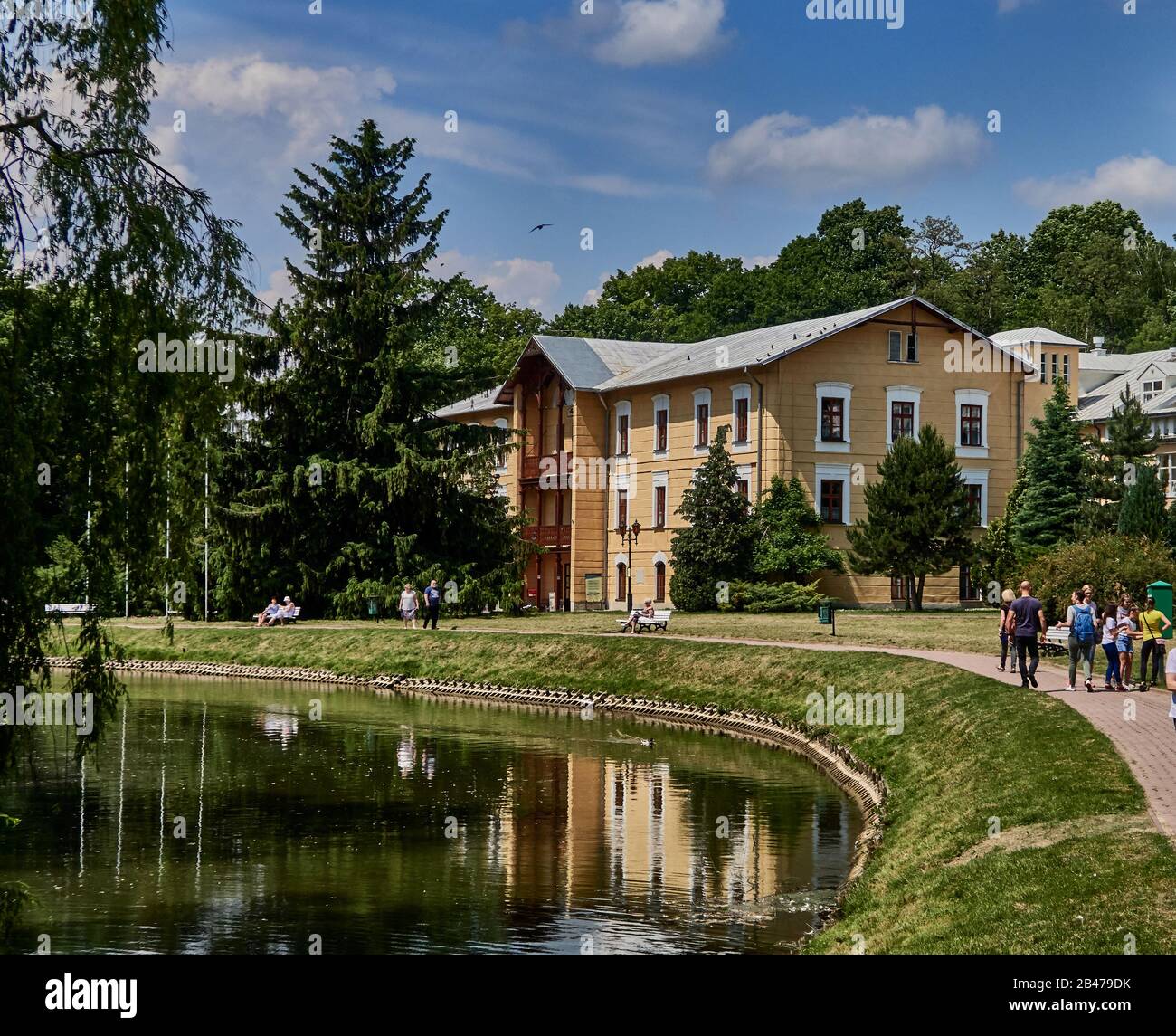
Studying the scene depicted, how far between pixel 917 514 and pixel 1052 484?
6.83 m

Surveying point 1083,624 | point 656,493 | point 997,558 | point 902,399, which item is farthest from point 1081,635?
point 656,493

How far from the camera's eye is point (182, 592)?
742 inches

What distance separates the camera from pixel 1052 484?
58.0 meters

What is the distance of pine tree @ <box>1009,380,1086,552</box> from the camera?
189 feet

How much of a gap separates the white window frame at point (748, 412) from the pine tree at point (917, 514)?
694cm

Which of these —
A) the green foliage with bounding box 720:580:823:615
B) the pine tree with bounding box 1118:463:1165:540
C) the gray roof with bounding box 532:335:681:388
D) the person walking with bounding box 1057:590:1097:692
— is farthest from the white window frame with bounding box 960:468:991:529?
the person walking with bounding box 1057:590:1097:692

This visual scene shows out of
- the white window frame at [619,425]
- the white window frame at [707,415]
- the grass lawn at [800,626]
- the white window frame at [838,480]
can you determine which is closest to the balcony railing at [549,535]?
the white window frame at [619,425]

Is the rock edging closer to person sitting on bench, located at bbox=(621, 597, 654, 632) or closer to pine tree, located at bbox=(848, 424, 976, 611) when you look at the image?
person sitting on bench, located at bbox=(621, 597, 654, 632)

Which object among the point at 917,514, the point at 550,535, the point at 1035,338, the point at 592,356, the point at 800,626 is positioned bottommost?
the point at 800,626

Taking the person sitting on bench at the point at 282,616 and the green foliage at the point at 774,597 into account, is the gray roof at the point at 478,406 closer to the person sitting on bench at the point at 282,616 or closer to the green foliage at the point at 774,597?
the green foliage at the point at 774,597

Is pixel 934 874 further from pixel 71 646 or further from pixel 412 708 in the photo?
pixel 412 708

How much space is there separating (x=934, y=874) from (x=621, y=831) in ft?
23.6

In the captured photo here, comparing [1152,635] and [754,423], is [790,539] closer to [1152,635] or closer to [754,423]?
[754,423]
